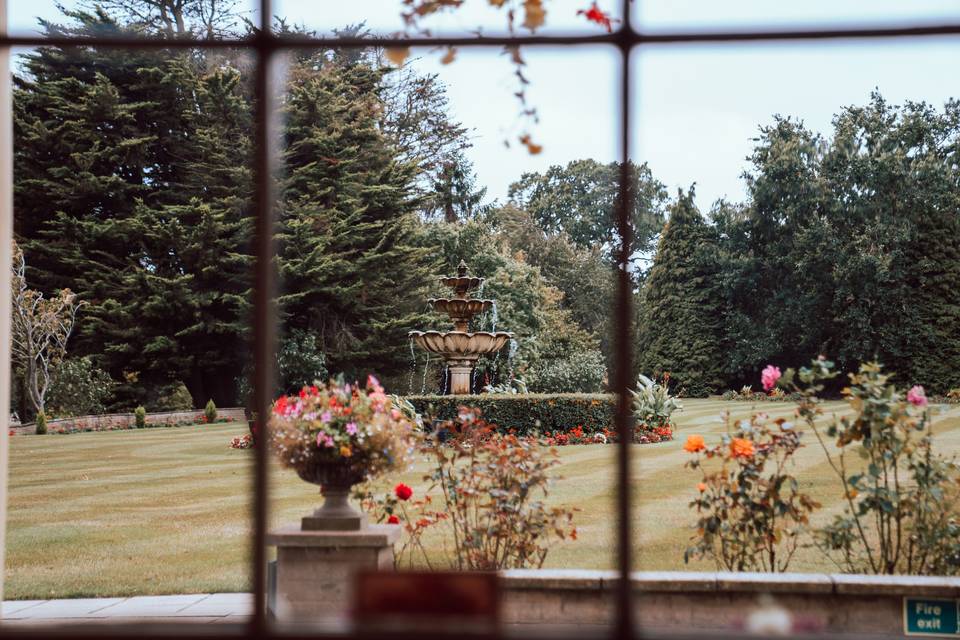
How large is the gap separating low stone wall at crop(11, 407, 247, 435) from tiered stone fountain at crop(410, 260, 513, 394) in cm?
509

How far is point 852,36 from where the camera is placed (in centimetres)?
106

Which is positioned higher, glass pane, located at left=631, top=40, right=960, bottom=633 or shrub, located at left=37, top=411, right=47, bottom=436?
glass pane, located at left=631, top=40, right=960, bottom=633

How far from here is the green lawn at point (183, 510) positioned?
505 cm

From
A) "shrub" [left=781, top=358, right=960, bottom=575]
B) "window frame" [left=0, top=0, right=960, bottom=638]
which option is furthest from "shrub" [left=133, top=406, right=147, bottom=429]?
"window frame" [left=0, top=0, right=960, bottom=638]

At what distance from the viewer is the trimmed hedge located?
11062 millimetres

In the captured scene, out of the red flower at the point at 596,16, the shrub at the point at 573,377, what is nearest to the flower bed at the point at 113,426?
the shrub at the point at 573,377

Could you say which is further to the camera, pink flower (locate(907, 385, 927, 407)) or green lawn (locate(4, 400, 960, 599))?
green lawn (locate(4, 400, 960, 599))

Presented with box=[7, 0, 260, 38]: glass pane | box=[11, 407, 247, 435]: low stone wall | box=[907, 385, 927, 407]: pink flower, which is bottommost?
box=[11, 407, 247, 435]: low stone wall

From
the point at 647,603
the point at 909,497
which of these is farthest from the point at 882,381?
the point at 647,603

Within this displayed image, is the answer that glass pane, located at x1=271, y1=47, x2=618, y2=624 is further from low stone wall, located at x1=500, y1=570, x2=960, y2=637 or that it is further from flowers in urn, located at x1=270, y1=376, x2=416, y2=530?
low stone wall, located at x1=500, y1=570, x2=960, y2=637

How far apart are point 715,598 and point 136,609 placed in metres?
2.58

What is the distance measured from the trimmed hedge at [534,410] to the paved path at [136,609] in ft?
22.1

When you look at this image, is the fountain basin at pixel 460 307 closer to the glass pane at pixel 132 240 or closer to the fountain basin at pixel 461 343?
the fountain basin at pixel 461 343

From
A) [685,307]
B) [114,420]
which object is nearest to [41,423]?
[114,420]
